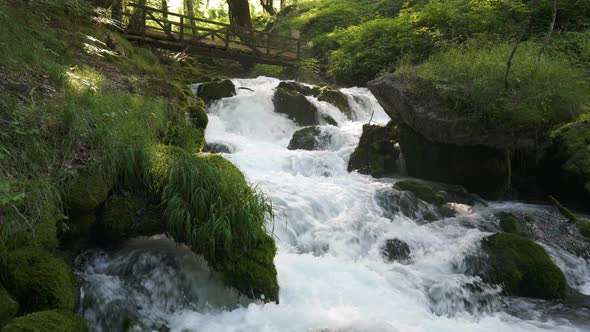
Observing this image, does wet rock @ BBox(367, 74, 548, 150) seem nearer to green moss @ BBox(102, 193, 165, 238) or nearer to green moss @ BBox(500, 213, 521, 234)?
green moss @ BBox(500, 213, 521, 234)

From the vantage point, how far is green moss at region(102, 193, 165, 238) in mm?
4676

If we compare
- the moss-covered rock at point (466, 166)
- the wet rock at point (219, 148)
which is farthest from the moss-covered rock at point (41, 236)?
the moss-covered rock at point (466, 166)

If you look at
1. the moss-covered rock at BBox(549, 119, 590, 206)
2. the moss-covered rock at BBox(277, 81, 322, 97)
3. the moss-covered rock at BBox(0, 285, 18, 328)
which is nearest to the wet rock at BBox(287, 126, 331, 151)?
the moss-covered rock at BBox(277, 81, 322, 97)

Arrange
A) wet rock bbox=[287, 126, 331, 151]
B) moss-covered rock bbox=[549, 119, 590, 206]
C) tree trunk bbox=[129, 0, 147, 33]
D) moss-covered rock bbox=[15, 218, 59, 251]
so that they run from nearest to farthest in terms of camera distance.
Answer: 1. moss-covered rock bbox=[15, 218, 59, 251]
2. moss-covered rock bbox=[549, 119, 590, 206]
3. wet rock bbox=[287, 126, 331, 151]
4. tree trunk bbox=[129, 0, 147, 33]

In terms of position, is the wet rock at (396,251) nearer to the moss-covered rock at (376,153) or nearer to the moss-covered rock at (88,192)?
the moss-covered rock at (376,153)

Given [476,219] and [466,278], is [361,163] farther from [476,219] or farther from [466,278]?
[466,278]

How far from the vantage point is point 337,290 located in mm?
5148

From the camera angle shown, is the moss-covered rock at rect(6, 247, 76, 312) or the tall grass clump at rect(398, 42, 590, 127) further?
the tall grass clump at rect(398, 42, 590, 127)

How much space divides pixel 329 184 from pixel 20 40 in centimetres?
571

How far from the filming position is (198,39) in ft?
57.0

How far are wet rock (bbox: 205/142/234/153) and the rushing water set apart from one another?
226 centimetres

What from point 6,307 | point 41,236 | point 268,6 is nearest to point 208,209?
point 41,236

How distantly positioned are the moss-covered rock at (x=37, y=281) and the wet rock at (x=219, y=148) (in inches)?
271

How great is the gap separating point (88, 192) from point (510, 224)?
646 centimetres
